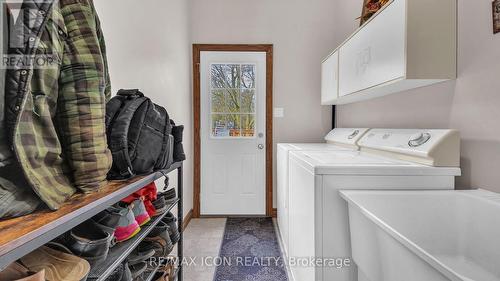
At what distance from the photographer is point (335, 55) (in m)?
2.27

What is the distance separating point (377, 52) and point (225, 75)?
1802 millimetres

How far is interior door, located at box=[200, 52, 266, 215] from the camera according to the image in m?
2.96

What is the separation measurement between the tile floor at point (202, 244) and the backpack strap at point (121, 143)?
1.28m

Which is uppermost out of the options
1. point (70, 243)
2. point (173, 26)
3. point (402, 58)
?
point (173, 26)

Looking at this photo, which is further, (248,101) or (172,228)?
(248,101)

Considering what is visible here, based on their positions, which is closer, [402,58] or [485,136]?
[485,136]

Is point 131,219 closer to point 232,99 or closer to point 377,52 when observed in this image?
point 377,52

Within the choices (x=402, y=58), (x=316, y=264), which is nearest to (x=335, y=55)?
(x=402, y=58)

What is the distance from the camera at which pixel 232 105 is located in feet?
9.75

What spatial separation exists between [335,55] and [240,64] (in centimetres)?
112

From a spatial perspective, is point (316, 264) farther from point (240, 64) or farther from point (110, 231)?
point (240, 64)

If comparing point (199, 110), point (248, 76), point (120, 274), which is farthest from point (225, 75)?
point (120, 274)

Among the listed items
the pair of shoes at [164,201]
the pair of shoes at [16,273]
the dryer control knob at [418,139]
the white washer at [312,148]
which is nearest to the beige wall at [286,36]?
the white washer at [312,148]

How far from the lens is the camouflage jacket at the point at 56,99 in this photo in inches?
20.2
